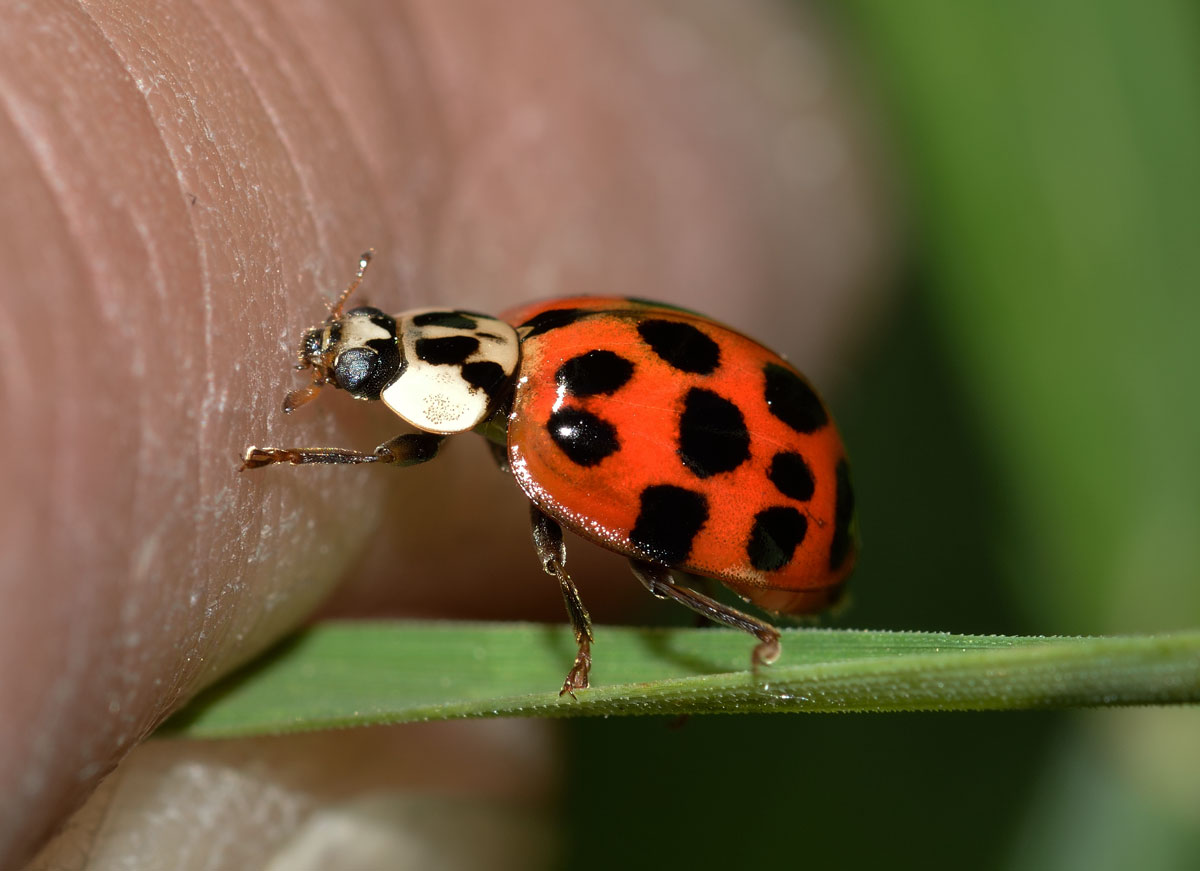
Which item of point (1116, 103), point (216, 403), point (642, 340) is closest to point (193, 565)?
point (216, 403)

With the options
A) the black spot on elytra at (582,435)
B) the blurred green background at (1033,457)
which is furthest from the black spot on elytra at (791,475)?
the blurred green background at (1033,457)

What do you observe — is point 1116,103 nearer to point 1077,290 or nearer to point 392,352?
point 1077,290

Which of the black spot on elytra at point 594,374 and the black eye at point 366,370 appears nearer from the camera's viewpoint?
the black eye at point 366,370

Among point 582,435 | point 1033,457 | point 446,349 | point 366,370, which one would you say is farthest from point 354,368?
point 1033,457

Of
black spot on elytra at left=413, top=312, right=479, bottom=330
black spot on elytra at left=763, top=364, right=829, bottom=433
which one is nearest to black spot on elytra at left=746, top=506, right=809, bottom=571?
black spot on elytra at left=763, top=364, right=829, bottom=433

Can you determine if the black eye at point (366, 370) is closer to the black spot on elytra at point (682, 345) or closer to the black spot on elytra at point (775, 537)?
the black spot on elytra at point (682, 345)

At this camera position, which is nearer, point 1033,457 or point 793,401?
point 793,401

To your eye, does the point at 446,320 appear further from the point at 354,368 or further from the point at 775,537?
the point at 775,537

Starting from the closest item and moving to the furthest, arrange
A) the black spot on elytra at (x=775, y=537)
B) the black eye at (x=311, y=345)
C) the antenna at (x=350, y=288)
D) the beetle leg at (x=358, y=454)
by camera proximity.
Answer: the beetle leg at (x=358, y=454)
the black eye at (x=311, y=345)
the antenna at (x=350, y=288)
the black spot on elytra at (x=775, y=537)
